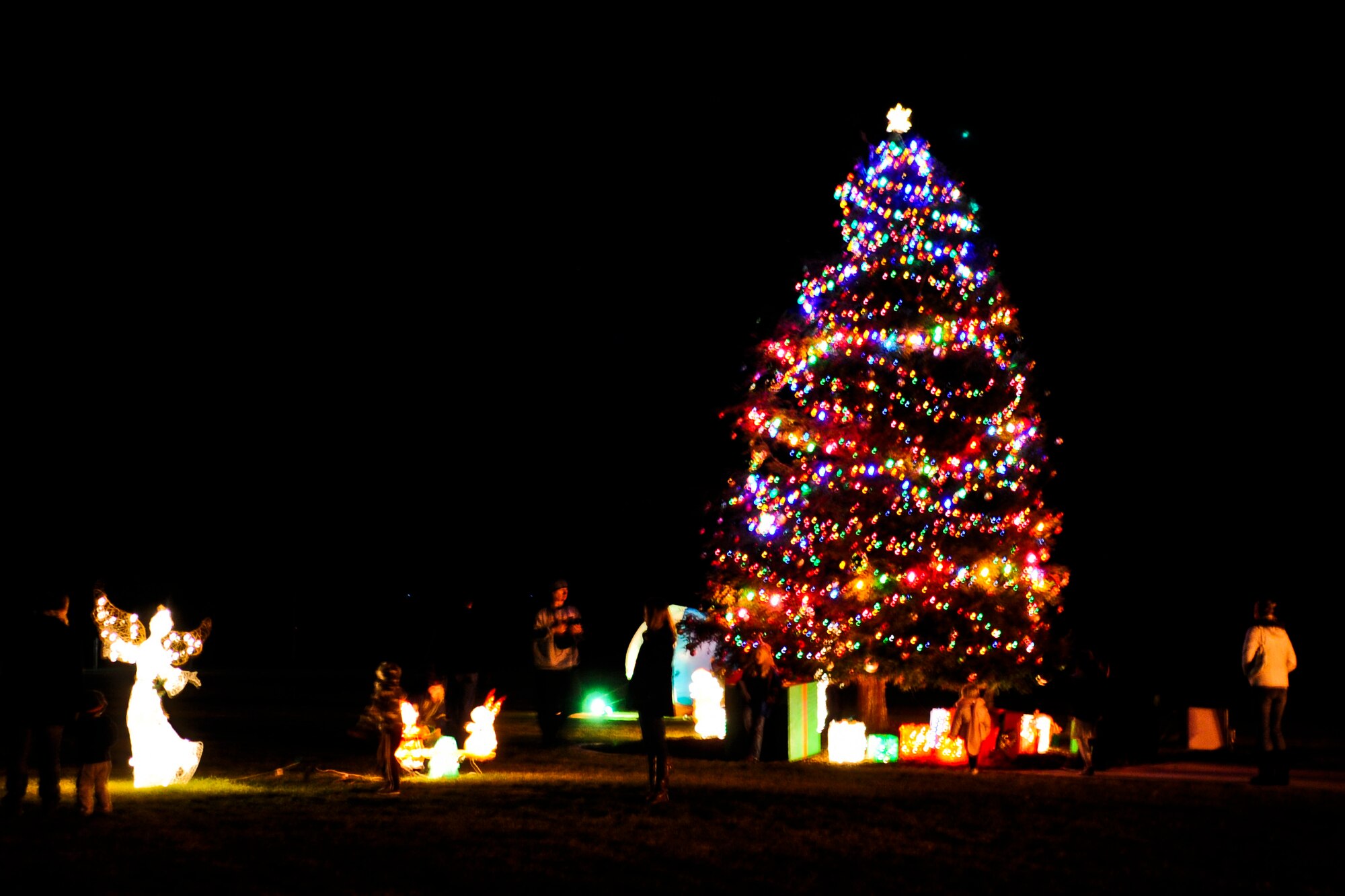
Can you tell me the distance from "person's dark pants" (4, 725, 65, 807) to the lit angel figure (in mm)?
1636

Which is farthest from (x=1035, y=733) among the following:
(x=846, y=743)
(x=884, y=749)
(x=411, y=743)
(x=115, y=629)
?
(x=115, y=629)

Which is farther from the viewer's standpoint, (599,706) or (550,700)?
(599,706)

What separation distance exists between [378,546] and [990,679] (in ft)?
126

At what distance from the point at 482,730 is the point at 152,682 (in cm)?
320

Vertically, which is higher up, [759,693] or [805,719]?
[759,693]

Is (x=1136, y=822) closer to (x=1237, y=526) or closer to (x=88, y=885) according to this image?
(x=88, y=885)

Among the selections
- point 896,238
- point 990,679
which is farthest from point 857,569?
point 896,238

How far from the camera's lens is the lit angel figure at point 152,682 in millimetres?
12422

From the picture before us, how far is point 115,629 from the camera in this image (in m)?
12.6

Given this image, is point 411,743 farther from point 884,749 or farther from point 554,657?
point 884,749

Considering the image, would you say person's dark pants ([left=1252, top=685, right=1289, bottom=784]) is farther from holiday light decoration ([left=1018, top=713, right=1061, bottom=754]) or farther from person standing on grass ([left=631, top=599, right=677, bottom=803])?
person standing on grass ([left=631, top=599, right=677, bottom=803])

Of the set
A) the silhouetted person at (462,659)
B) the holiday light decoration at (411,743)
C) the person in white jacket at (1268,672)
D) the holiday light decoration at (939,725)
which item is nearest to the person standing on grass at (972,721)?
the holiday light decoration at (939,725)

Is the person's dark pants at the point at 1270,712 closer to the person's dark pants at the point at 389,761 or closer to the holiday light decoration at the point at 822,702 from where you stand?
the holiday light decoration at the point at 822,702

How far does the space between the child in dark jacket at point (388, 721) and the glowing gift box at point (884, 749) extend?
578cm
